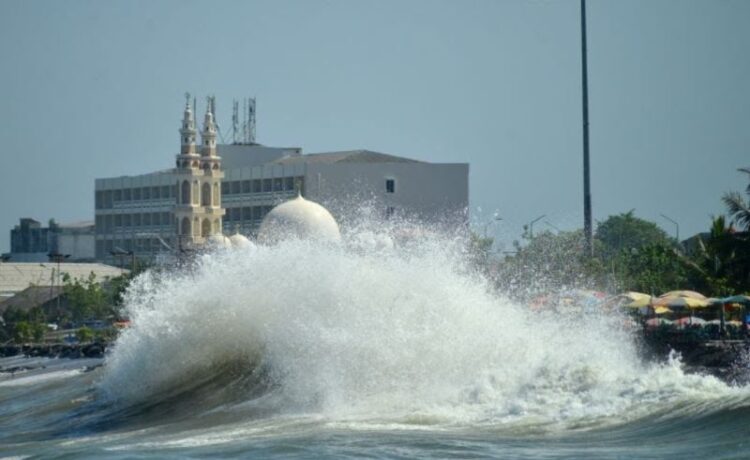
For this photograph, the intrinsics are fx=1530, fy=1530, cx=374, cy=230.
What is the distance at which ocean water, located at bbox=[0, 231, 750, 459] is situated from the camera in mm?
22953

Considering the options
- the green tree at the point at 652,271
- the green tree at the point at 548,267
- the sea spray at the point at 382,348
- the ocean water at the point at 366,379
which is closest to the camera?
the ocean water at the point at 366,379

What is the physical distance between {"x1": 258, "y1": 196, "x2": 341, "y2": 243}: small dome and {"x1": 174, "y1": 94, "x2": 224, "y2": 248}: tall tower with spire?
18.6 metres

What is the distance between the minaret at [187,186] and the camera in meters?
104

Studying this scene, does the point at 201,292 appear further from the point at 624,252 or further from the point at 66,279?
the point at 66,279

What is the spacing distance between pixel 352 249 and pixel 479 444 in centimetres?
1694

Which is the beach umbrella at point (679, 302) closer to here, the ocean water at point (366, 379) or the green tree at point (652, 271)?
the green tree at point (652, 271)

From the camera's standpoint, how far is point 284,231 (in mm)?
82125

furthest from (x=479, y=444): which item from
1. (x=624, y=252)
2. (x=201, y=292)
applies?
(x=624, y=252)

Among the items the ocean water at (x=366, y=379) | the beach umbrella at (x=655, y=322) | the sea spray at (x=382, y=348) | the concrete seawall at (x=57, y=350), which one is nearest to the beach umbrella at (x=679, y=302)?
the beach umbrella at (x=655, y=322)

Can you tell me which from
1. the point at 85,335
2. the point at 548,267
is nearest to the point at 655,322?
Answer: the point at 548,267

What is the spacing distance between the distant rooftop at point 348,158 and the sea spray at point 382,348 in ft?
261

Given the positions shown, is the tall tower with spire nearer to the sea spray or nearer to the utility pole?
the utility pole

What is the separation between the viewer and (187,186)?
343 ft

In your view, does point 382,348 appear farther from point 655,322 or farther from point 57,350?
point 57,350
